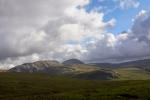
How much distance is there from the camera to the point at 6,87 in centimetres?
17250

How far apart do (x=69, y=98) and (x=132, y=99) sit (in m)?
21.8

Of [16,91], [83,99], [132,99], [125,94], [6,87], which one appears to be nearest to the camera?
[132,99]

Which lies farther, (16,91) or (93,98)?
(16,91)

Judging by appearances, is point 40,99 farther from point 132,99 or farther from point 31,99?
point 132,99

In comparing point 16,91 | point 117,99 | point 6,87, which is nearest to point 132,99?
point 117,99

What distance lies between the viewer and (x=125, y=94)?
10612cm

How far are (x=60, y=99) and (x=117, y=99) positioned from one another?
18869mm

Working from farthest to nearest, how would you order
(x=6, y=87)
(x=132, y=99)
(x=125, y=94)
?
1. (x=6, y=87)
2. (x=125, y=94)
3. (x=132, y=99)

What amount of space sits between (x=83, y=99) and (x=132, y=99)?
15.9 m

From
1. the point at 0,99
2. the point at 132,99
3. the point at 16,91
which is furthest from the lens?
the point at 16,91

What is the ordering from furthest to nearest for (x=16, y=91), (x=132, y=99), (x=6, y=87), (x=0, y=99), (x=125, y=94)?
(x=6, y=87)
(x=16, y=91)
(x=0, y=99)
(x=125, y=94)
(x=132, y=99)

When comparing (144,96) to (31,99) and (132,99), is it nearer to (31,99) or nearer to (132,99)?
(132,99)

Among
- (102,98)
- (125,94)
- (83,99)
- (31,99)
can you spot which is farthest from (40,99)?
(125,94)

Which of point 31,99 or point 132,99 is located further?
point 31,99
